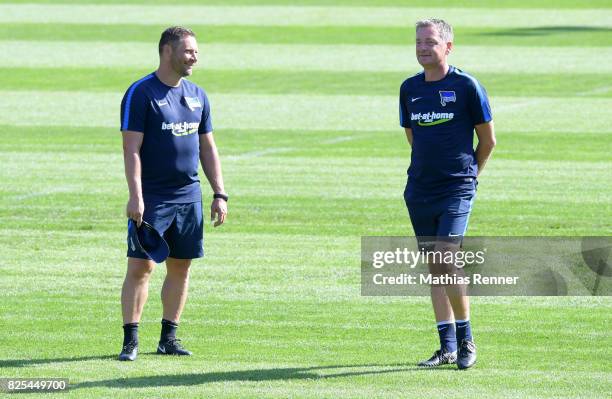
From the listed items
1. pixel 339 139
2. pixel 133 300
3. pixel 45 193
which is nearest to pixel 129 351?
pixel 133 300

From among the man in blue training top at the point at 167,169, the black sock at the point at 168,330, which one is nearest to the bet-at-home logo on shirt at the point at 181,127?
the man in blue training top at the point at 167,169

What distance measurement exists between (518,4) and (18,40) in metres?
17.4

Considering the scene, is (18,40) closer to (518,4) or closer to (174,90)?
(518,4)

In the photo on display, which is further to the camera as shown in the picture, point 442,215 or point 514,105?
point 514,105

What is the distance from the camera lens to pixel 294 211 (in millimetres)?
14797

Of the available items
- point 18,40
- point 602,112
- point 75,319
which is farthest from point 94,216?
point 18,40

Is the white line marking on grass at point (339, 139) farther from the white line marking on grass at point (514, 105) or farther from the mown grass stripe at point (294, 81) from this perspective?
the mown grass stripe at point (294, 81)

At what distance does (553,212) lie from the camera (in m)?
14.8

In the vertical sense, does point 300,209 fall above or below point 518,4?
below

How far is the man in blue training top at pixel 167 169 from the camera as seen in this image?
8523 mm

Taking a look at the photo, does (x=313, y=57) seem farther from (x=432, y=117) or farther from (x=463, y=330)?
(x=463, y=330)

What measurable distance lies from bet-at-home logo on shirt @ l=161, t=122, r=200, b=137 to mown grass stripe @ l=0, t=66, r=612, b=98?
59.0 ft

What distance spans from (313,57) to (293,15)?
9292 millimetres

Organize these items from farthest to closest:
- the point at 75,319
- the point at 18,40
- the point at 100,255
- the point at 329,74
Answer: the point at 18,40, the point at 329,74, the point at 100,255, the point at 75,319
